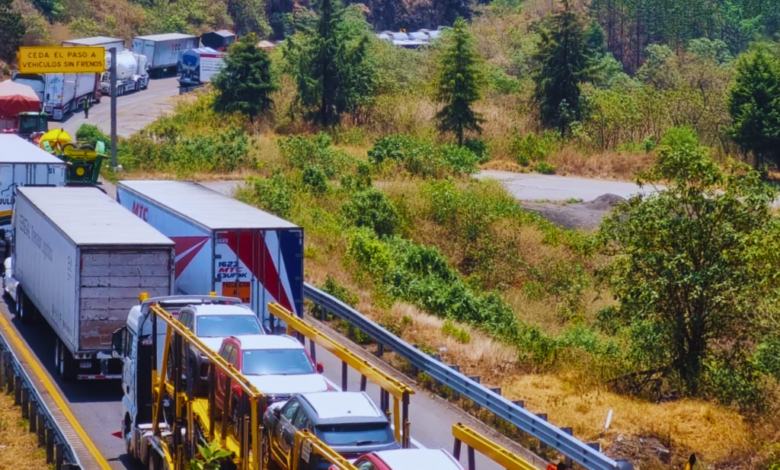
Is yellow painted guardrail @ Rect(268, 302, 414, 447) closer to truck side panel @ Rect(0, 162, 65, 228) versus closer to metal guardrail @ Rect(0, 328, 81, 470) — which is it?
metal guardrail @ Rect(0, 328, 81, 470)

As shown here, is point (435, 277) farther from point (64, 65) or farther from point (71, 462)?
point (64, 65)

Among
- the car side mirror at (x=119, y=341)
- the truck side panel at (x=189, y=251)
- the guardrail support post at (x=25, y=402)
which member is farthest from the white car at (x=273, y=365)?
the truck side panel at (x=189, y=251)

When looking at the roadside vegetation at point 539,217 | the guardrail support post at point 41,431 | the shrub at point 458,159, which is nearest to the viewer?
the guardrail support post at point 41,431

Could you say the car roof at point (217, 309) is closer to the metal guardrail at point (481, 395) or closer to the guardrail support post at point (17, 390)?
the metal guardrail at point (481, 395)

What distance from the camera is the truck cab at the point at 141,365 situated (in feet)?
49.8

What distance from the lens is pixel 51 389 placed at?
19.3 m

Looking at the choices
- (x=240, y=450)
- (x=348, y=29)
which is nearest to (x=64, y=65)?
(x=348, y=29)

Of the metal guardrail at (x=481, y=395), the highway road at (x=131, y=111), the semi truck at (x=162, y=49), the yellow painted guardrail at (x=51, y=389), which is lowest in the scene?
→ the yellow painted guardrail at (x=51, y=389)

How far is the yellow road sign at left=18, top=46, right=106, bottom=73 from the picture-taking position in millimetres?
47625

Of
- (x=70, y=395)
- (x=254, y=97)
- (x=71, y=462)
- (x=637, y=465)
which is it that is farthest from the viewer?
(x=254, y=97)

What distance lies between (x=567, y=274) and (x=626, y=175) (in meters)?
17.7

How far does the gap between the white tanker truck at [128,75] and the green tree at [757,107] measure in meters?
32.1

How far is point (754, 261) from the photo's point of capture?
2003 centimetres

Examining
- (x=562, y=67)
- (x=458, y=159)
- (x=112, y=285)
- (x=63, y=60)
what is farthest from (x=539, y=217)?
(x=63, y=60)
